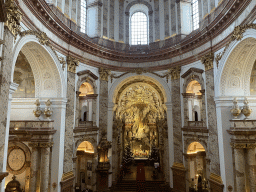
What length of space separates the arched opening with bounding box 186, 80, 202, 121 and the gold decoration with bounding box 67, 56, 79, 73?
32.4 ft

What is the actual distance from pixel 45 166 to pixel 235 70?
14424 mm

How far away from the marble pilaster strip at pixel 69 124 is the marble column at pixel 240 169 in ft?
37.5

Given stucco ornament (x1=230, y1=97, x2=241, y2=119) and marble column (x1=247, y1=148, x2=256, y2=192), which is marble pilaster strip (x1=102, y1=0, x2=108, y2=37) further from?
marble column (x1=247, y1=148, x2=256, y2=192)

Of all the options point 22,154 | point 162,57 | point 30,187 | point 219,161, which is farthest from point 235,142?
point 22,154

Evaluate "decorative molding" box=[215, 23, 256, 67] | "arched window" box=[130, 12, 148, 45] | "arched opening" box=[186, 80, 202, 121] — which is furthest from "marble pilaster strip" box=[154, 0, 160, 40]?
"decorative molding" box=[215, 23, 256, 67]

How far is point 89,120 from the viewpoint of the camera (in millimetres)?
18672

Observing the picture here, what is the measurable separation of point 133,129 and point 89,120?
31.7 feet

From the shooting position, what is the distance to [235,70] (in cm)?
1394

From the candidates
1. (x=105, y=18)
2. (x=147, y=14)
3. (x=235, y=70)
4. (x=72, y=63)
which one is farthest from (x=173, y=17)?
(x=72, y=63)

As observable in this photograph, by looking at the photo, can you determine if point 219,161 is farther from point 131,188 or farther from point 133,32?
point 133,32

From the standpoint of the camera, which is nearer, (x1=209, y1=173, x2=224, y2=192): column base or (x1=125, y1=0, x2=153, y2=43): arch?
(x1=209, y1=173, x2=224, y2=192): column base

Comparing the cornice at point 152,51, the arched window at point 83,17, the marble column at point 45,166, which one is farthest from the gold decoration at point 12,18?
the arched window at point 83,17

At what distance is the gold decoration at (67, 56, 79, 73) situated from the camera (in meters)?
15.8

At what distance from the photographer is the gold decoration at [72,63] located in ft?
51.8
